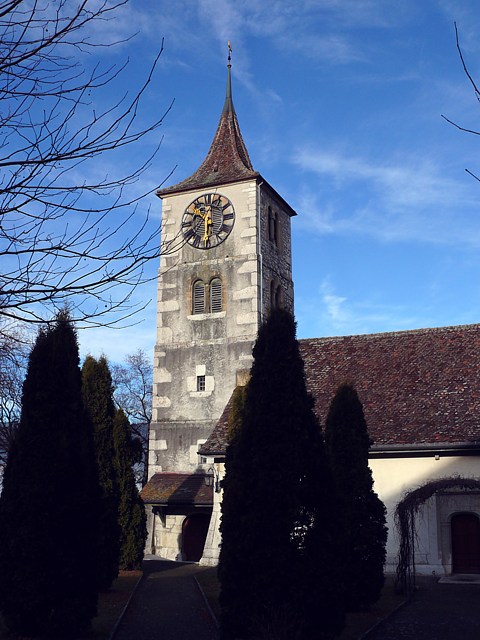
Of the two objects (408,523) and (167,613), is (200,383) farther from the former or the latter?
Answer: (167,613)

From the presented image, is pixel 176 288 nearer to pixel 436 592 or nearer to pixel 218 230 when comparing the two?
pixel 218 230

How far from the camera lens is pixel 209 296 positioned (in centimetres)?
3050

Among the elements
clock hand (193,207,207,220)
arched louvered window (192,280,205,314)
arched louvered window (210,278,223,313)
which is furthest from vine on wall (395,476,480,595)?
clock hand (193,207,207,220)

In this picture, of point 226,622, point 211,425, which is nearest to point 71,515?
point 226,622

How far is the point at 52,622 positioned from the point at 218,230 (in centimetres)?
2234

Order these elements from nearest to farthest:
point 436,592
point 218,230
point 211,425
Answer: point 436,592, point 211,425, point 218,230

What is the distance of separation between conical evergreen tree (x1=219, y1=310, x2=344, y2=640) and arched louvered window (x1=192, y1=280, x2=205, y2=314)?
18.9m

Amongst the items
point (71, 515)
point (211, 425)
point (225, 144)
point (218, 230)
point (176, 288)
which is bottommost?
point (71, 515)

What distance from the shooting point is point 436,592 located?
16.9m

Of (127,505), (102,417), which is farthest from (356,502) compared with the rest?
(127,505)

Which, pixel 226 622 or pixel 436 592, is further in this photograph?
pixel 436 592

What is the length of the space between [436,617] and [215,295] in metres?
18.9

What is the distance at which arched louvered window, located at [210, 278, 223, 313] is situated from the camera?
99.0 feet

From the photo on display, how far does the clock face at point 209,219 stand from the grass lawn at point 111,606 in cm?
1557
